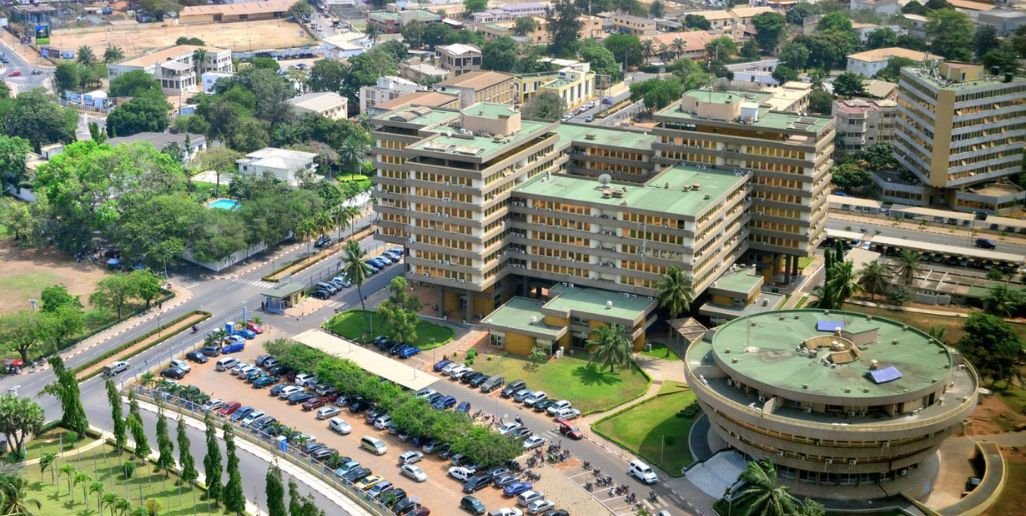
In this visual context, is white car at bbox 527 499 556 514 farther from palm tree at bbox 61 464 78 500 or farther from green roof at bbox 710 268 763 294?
green roof at bbox 710 268 763 294

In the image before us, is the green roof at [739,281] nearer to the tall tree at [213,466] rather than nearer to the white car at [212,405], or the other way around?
the white car at [212,405]

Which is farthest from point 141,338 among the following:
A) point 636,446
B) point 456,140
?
point 636,446

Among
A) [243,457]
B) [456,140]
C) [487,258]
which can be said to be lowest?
[243,457]

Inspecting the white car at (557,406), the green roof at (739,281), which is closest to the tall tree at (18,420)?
the white car at (557,406)

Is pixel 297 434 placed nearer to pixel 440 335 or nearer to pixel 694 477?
pixel 440 335

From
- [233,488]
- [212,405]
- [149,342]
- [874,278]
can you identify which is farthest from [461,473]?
[874,278]

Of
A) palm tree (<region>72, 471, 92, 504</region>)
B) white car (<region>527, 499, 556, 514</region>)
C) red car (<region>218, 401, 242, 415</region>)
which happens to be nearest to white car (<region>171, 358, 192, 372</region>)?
red car (<region>218, 401, 242, 415</region>)
